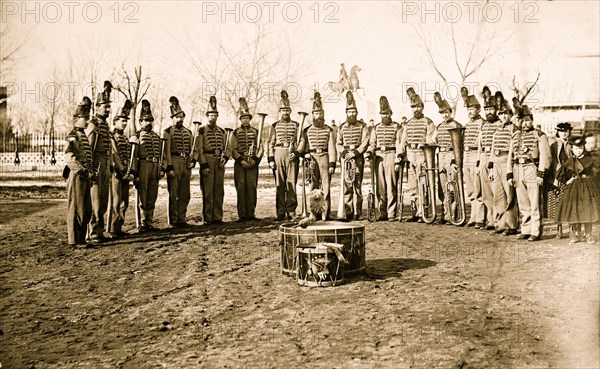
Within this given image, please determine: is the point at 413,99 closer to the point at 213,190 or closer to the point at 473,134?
the point at 473,134

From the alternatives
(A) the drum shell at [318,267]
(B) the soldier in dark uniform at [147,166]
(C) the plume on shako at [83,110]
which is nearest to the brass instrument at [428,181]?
(A) the drum shell at [318,267]

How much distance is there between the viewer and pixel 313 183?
12.2 m

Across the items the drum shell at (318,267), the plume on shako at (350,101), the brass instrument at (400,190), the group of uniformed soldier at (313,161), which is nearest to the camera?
the drum shell at (318,267)

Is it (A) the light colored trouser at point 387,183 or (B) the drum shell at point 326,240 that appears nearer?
(B) the drum shell at point 326,240

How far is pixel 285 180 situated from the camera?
40.3 feet

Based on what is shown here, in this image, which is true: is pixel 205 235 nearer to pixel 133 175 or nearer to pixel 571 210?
pixel 133 175

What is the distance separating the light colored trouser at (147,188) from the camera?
11.3 metres

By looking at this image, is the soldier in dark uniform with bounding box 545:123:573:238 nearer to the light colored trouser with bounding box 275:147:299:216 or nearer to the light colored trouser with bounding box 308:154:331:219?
the light colored trouser with bounding box 308:154:331:219

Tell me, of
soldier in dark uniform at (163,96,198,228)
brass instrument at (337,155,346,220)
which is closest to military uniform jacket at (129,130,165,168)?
soldier in dark uniform at (163,96,198,228)

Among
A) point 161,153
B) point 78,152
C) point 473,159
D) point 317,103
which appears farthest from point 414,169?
point 78,152

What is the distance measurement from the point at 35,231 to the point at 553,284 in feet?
32.1

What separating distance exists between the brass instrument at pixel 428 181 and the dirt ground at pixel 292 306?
1.72m

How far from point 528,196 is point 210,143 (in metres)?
6.42

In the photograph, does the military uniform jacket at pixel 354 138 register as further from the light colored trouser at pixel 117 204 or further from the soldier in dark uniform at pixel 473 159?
the light colored trouser at pixel 117 204
